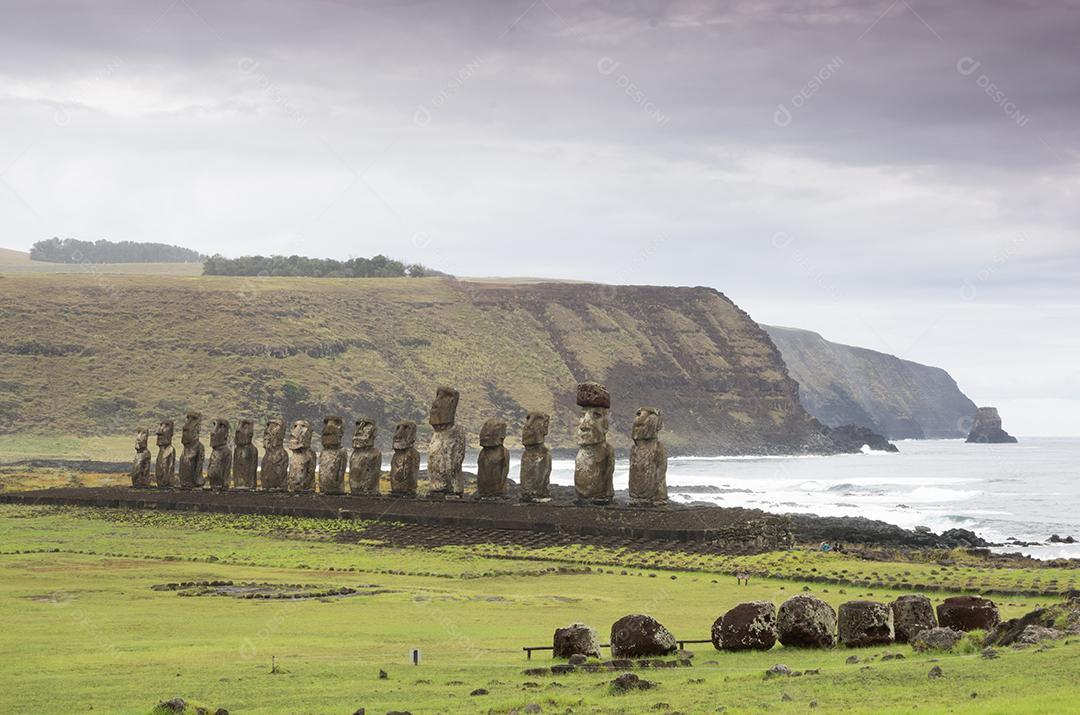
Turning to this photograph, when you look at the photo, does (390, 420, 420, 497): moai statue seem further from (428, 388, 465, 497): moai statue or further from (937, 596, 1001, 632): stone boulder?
(937, 596, 1001, 632): stone boulder

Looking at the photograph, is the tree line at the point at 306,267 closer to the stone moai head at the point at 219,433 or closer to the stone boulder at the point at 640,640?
the stone moai head at the point at 219,433

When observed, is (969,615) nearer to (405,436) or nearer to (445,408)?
(445,408)

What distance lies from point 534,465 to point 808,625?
83.0 ft

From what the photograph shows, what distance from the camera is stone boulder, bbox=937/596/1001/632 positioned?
18.0 metres

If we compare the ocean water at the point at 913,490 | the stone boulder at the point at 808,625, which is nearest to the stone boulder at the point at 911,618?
the stone boulder at the point at 808,625

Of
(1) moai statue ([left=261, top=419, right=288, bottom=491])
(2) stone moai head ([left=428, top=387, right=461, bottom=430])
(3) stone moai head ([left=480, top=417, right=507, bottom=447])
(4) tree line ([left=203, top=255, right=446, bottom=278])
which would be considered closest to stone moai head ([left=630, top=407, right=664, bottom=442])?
(3) stone moai head ([left=480, top=417, right=507, bottom=447])

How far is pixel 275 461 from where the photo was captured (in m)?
53.0

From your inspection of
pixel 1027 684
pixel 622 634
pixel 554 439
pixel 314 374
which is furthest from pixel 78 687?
pixel 554 439

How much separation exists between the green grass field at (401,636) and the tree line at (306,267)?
496 feet

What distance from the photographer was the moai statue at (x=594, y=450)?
41.0 meters

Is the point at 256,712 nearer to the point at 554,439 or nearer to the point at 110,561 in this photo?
the point at 110,561

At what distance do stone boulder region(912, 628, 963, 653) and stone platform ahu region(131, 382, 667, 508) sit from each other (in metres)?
22.5

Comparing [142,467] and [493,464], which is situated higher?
[493,464]

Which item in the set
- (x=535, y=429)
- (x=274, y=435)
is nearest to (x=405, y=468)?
(x=535, y=429)
